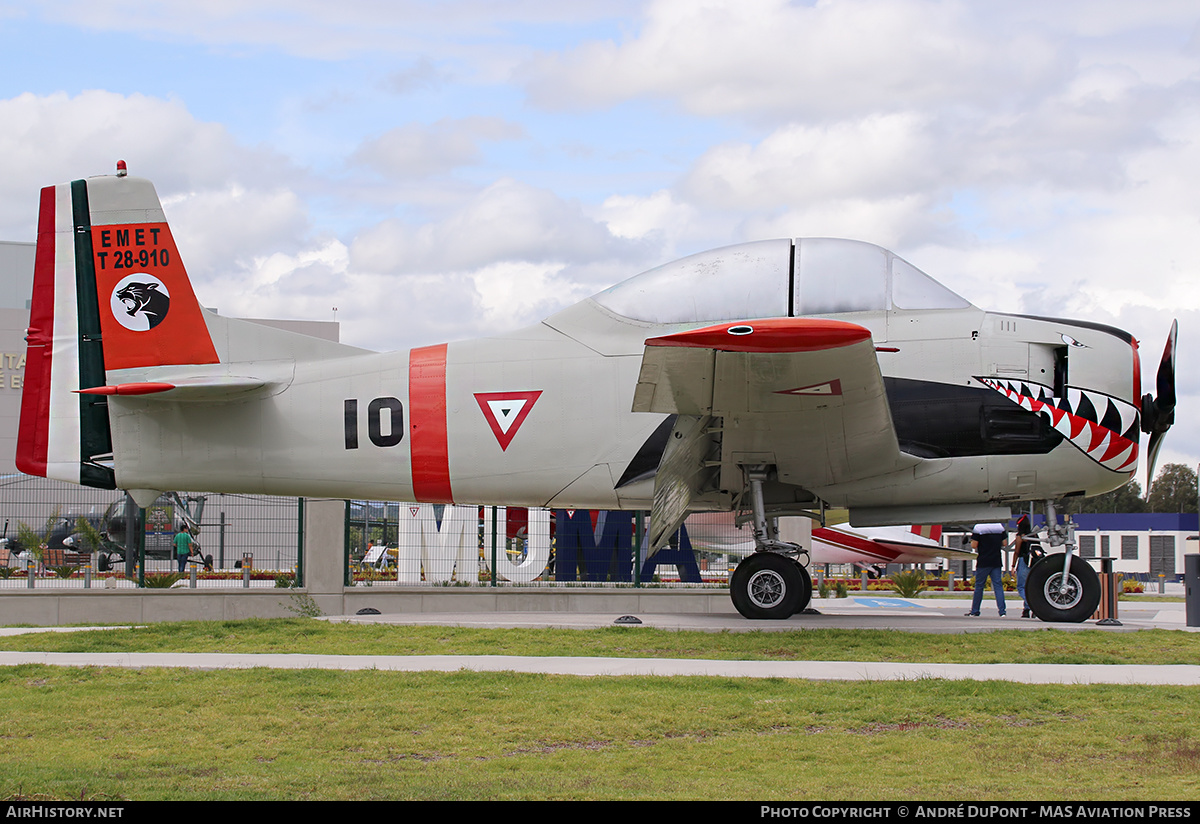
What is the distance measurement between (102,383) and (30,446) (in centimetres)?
112

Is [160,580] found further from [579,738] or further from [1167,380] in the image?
[1167,380]

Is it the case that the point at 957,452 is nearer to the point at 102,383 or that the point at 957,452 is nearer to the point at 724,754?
the point at 724,754

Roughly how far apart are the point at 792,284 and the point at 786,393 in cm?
173

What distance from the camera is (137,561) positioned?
1617cm

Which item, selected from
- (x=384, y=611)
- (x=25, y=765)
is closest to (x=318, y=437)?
(x=384, y=611)

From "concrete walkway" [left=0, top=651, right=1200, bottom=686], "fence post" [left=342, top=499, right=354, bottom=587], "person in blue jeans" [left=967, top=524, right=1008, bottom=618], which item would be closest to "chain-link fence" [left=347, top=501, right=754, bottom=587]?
"fence post" [left=342, top=499, right=354, bottom=587]

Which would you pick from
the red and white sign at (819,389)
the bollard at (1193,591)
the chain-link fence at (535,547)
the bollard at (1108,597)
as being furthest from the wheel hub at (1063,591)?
the chain-link fence at (535,547)

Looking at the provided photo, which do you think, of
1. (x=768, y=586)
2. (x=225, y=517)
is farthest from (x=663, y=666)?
(x=225, y=517)

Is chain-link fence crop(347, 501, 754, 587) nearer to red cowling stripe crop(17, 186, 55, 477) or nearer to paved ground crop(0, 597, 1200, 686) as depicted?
red cowling stripe crop(17, 186, 55, 477)

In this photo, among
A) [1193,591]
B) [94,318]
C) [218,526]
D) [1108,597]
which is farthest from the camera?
[218,526]

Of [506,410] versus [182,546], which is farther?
[182,546]

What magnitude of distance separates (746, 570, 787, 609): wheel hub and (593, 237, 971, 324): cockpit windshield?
2.95 metres

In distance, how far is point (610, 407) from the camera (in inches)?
457
